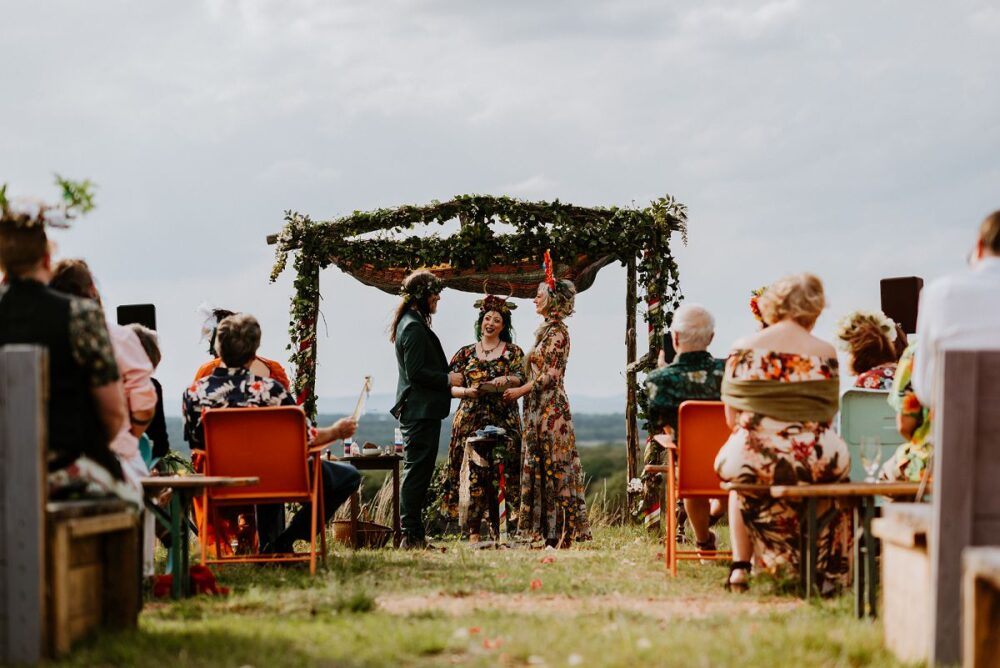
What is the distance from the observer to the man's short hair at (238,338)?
8.23 m

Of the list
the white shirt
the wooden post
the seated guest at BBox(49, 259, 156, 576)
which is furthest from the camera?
the wooden post

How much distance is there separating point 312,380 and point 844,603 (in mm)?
7687

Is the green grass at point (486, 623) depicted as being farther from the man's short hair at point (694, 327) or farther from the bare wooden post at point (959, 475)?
the man's short hair at point (694, 327)

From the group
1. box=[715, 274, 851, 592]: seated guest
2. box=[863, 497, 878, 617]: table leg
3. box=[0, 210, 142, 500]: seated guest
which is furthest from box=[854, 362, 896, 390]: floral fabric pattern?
box=[0, 210, 142, 500]: seated guest

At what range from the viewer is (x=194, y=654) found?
4.91 metres

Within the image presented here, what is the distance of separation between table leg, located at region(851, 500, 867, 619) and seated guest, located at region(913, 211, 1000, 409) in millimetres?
1333

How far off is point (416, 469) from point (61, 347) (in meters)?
5.98

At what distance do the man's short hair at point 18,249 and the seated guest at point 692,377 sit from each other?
474cm

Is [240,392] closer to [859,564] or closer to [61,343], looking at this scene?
[61,343]

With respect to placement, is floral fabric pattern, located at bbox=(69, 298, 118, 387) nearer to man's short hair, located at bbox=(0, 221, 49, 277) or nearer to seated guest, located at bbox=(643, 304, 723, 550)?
man's short hair, located at bbox=(0, 221, 49, 277)

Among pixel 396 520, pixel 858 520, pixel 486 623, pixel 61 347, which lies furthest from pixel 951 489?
pixel 396 520

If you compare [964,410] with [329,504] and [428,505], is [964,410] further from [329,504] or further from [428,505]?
[428,505]

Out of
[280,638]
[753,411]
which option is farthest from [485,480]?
[280,638]

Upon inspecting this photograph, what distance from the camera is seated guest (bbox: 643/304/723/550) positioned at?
28.6ft
